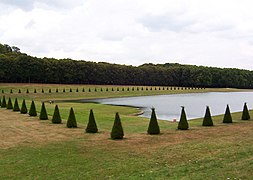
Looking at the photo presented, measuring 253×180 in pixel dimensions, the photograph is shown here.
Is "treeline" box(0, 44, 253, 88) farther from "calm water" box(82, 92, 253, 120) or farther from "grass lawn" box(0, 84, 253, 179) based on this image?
"grass lawn" box(0, 84, 253, 179)

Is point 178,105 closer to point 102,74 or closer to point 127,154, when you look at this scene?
point 127,154

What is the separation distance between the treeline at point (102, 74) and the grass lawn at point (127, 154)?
63159 millimetres

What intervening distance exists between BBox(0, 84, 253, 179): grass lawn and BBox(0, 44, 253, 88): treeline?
207 ft

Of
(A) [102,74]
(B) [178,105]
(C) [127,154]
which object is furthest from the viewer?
(A) [102,74]

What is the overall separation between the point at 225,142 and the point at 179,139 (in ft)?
8.98

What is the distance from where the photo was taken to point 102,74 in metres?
102

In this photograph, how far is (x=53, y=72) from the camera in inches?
3465

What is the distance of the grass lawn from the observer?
11273 millimetres

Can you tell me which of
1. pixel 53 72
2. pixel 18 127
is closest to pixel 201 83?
pixel 53 72

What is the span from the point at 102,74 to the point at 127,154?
288ft

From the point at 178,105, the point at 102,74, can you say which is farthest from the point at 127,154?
the point at 102,74

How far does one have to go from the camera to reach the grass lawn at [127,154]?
11.3 meters

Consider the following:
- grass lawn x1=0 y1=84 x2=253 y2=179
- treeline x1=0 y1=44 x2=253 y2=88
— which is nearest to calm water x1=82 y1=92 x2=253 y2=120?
grass lawn x1=0 y1=84 x2=253 y2=179

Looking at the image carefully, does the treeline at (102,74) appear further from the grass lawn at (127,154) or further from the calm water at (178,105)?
the grass lawn at (127,154)
